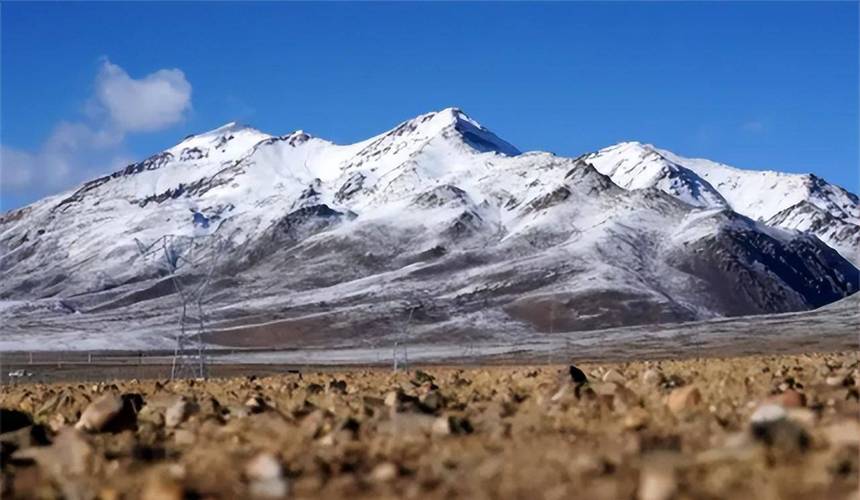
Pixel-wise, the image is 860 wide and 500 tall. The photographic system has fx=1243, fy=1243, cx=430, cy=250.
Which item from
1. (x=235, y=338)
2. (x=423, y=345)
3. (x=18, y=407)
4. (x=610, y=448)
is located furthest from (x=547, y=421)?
(x=235, y=338)

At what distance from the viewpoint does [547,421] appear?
365 inches

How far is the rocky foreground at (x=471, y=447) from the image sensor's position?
6.26 m

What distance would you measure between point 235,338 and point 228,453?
182607 millimetres

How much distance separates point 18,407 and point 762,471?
12014mm

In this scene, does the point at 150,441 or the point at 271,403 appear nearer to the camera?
the point at 150,441

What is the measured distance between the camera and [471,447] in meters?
7.86

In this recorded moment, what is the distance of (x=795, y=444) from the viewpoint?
21.8 feet

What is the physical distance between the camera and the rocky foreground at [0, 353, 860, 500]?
20.5ft

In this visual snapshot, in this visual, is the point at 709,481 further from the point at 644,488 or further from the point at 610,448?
the point at 610,448

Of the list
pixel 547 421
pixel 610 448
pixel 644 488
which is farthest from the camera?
pixel 547 421

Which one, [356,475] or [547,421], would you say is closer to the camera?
[356,475]

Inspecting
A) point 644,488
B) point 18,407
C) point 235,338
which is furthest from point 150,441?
point 235,338

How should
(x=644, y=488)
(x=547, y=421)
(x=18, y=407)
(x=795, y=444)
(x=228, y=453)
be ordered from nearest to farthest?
(x=644, y=488)
(x=795, y=444)
(x=228, y=453)
(x=547, y=421)
(x=18, y=407)

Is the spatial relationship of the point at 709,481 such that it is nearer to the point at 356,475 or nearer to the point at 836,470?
the point at 836,470
